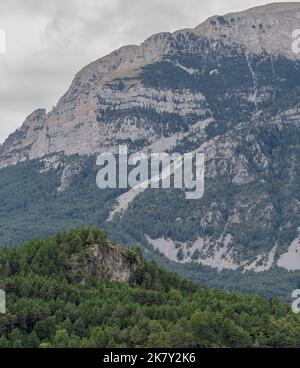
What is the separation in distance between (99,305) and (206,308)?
18401mm

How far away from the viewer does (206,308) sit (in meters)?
198

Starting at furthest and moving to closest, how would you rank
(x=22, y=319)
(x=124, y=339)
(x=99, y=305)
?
(x=99, y=305) → (x=22, y=319) → (x=124, y=339)
